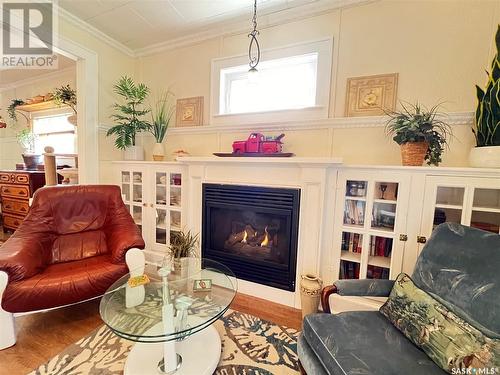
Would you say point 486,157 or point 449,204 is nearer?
point 486,157

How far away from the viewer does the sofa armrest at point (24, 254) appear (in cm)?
146

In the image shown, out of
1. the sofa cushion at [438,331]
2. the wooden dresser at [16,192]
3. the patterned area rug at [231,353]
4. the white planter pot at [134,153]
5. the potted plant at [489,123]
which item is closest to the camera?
the sofa cushion at [438,331]

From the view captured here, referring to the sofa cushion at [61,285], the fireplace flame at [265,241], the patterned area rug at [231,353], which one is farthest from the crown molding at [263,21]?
the patterned area rug at [231,353]

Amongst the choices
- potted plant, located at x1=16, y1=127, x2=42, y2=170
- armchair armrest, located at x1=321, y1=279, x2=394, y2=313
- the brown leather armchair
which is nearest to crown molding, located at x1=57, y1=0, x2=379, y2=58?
the brown leather armchair

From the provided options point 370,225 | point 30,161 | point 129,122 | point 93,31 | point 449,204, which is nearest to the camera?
point 449,204

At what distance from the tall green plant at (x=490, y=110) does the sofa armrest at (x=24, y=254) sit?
3.26m

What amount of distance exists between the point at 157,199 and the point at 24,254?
1.29m

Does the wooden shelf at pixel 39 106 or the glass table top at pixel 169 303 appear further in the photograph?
the wooden shelf at pixel 39 106

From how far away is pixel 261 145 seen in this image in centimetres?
215

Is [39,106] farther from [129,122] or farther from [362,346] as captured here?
[362,346]

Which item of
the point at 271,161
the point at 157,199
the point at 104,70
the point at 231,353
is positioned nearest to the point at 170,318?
the point at 231,353

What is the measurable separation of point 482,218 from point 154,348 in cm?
231

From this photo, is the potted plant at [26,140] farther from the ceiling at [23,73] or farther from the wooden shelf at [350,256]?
the wooden shelf at [350,256]

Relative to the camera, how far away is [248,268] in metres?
2.23
